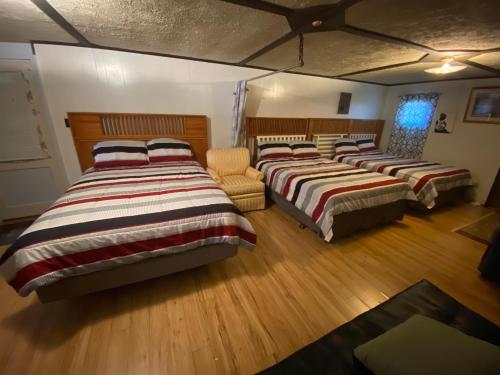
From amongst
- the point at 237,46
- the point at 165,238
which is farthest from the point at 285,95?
the point at 165,238

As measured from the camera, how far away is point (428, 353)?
28.2 inches

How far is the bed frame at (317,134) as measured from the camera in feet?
7.55

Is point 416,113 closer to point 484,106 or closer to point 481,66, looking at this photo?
point 484,106

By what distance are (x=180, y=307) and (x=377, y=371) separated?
4.18 ft

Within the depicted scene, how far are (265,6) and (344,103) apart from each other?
3.44 metres

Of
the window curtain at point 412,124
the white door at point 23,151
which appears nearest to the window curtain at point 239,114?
the white door at point 23,151

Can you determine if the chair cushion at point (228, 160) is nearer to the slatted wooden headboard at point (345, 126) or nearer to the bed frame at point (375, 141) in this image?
the slatted wooden headboard at point (345, 126)

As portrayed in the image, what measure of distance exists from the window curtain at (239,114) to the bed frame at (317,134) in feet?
1.16

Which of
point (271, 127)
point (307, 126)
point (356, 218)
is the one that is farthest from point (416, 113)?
point (356, 218)

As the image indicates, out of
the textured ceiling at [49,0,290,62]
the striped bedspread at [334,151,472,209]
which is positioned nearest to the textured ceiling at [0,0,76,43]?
the textured ceiling at [49,0,290,62]

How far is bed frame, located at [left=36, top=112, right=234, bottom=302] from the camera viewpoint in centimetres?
133

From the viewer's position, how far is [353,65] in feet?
9.52

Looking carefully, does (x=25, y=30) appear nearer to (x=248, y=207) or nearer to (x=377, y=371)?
(x=248, y=207)

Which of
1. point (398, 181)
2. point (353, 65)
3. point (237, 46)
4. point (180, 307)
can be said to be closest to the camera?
point (180, 307)
